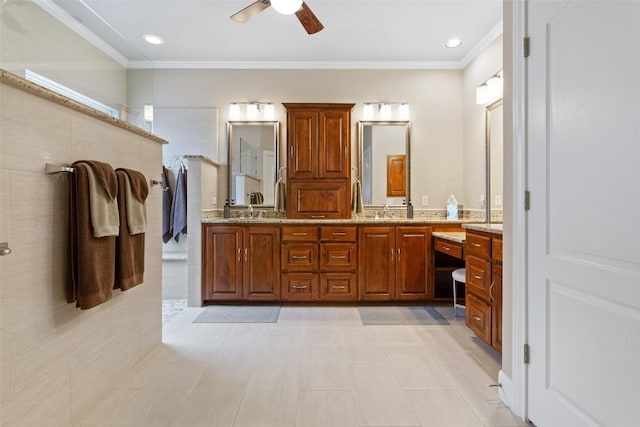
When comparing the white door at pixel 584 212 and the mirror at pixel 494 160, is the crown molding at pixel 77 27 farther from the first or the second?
the mirror at pixel 494 160

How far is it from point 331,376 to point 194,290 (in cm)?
200

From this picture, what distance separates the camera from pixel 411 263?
3430 mm

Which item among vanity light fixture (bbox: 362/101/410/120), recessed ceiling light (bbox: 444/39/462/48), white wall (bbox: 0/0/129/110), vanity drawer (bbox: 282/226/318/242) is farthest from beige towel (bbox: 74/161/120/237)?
recessed ceiling light (bbox: 444/39/462/48)

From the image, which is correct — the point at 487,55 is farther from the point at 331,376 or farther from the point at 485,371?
the point at 331,376

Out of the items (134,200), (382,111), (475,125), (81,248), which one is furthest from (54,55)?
(475,125)

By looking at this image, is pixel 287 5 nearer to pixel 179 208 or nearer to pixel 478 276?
pixel 478 276

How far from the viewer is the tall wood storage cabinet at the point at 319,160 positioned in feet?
12.0

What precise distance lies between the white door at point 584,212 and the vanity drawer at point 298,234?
2174 mm

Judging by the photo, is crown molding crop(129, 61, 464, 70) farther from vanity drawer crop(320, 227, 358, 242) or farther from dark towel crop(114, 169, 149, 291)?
dark towel crop(114, 169, 149, 291)

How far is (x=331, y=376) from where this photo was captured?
197 centimetres

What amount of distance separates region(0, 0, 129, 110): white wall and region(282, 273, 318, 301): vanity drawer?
2.17 metres

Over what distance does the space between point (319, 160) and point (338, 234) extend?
0.89 meters

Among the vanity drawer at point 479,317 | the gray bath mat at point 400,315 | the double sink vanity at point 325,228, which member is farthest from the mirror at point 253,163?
the vanity drawer at point 479,317

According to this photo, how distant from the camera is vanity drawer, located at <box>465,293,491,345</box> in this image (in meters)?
2.22
